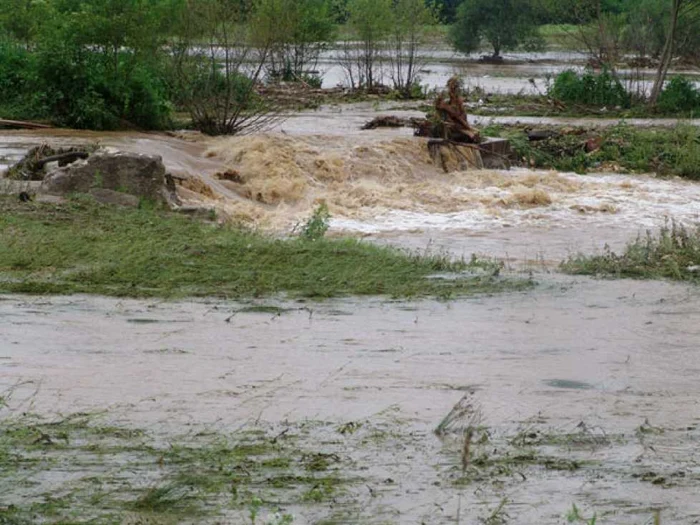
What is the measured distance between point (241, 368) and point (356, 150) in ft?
46.7

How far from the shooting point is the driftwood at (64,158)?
1612cm

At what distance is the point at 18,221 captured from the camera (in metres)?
12.3

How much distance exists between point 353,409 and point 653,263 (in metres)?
5.97

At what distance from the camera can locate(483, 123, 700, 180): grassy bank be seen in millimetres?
22625

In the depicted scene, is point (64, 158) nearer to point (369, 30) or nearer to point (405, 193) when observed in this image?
point (405, 193)

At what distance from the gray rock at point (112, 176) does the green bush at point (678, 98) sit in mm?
19627

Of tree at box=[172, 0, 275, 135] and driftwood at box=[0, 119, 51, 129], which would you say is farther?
tree at box=[172, 0, 275, 135]

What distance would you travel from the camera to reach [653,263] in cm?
1178

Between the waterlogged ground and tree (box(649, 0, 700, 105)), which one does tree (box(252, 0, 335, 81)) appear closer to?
tree (box(649, 0, 700, 105))

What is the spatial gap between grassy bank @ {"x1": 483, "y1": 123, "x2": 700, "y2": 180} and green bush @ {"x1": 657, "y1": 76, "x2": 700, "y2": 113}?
5559mm

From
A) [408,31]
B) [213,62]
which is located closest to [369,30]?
[408,31]

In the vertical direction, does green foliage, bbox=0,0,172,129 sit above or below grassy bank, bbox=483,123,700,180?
above

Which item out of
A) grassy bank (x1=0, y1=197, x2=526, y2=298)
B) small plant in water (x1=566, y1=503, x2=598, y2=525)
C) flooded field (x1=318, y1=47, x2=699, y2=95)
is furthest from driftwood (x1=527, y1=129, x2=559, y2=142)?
small plant in water (x1=566, y1=503, x2=598, y2=525)

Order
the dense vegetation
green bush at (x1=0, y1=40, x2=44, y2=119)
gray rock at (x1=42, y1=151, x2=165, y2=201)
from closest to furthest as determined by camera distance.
A: gray rock at (x1=42, y1=151, x2=165, y2=201)
the dense vegetation
green bush at (x1=0, y1=40, x2=44, y2=119)
